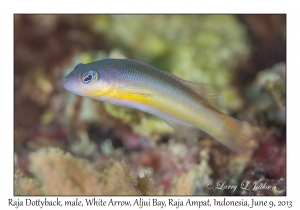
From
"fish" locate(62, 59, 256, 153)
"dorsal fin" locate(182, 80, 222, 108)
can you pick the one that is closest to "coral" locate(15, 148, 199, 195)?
"fish" locate(62, 59, 256, 153)

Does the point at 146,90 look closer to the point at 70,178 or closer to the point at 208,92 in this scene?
the point at 208,92

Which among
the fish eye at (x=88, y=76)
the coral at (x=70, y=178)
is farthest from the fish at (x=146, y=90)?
the coral at (x=70, y=178)

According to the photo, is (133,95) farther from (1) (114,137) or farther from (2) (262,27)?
(2) (262,27)

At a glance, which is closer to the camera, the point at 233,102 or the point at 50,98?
the point at 233,102

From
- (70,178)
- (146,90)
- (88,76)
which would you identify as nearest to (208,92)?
(146,90)

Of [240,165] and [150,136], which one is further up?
[150,136]

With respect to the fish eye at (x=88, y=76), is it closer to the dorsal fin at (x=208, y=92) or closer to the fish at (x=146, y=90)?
the fish at (x=146, y=90)

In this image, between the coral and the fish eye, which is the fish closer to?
the fish eye

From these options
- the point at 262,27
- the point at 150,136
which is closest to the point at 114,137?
the point at 150,136
